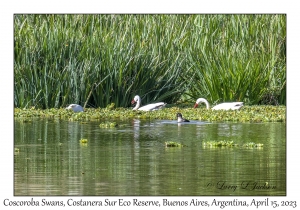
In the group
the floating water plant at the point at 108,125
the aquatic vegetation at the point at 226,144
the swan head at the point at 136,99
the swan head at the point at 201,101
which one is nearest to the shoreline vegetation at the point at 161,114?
the swan head at the point at 201,101

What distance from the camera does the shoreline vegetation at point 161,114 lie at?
20.8 m

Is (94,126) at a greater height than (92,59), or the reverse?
(92,59)

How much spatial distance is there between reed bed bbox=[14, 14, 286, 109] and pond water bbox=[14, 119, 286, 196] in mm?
4119

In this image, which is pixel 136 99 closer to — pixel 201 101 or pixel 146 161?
pixel 201 101

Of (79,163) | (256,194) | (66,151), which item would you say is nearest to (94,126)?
(66,151)

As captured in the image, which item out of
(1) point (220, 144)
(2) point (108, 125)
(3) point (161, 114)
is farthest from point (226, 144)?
(3) point (161, 114)

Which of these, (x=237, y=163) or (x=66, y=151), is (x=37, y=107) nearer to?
(x=66, y=151)

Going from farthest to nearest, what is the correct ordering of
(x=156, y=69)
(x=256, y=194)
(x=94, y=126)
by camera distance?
(x=156, y=69) < (x=94, y=126) < (x=256, y=194)

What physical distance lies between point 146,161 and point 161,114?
26.9 feet

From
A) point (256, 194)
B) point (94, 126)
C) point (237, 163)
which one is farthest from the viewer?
point (94, 126)

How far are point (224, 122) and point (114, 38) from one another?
213 inches

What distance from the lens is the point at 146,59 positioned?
24.8 m

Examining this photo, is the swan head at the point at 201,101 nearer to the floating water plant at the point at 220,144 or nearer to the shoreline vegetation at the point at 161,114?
the shoreline vegetation at the point at 161,114

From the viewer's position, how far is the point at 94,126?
1950 centimetres
